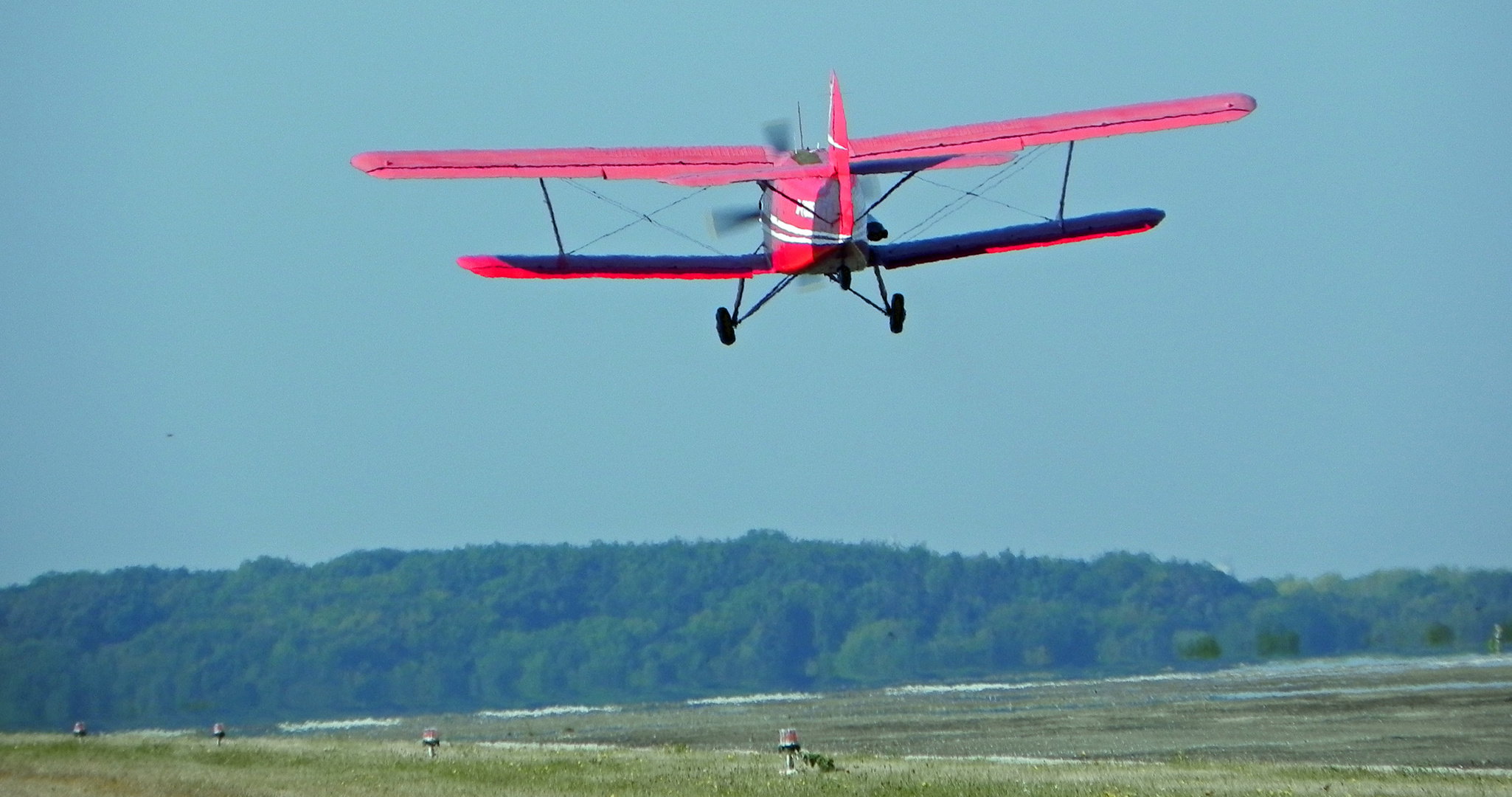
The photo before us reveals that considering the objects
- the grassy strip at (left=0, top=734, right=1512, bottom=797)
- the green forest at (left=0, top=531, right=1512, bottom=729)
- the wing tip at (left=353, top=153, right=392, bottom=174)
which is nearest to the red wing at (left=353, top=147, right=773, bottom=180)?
the wing tip at (left=353, top=153, right=392, bottom=174)

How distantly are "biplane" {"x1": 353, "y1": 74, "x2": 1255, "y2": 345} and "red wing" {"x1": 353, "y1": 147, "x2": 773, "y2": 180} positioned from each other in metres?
0.01

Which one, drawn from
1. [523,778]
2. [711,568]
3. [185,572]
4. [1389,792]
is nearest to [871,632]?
[711,568]

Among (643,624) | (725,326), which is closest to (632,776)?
(725,326)

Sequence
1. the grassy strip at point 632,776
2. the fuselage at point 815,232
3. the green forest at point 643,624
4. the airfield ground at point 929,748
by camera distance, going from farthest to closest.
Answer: the green forest at point 643,624
the fuselage at point 815,232
the airfield ground at point 929,748
the grassy strip at point 632,776

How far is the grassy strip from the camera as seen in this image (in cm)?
1986

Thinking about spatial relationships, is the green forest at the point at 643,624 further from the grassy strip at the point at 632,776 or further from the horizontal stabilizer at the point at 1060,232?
the horizontal stabilizer at the point at 1060,232

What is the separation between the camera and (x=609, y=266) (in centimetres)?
2369

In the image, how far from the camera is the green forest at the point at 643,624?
5178 cm

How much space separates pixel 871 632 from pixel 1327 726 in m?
28.7

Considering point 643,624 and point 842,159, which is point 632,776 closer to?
point 842,159

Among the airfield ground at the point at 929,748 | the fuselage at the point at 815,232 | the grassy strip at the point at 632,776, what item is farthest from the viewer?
the fuselage at the point at 815,232

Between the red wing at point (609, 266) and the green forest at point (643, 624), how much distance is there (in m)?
28.2

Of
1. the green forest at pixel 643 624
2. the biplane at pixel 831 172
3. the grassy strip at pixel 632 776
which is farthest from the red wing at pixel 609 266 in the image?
the green forest at pixel 643 624

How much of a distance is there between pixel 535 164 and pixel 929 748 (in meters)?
12.7
